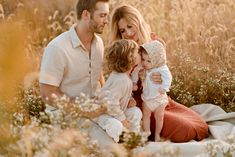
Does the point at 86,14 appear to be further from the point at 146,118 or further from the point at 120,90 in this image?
the point at 146,118

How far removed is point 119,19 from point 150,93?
2.37ft

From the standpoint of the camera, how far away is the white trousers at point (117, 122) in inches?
172

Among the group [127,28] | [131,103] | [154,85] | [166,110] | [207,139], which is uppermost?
[127,28]

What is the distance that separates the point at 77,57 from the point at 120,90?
22.0 inches

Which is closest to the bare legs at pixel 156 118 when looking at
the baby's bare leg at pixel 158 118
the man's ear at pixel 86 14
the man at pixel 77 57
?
the baby's bare leg at pixel 158 118

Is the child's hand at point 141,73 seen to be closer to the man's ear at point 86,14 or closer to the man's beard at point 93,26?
the man's beard at point 93,26

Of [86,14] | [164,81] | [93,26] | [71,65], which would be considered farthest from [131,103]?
[86,14]

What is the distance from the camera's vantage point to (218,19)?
7.75 m

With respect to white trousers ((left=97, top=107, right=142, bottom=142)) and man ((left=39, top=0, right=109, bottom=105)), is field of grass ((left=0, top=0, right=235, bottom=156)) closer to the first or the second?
man ((left=39, top=0, right=109, bottom=105))

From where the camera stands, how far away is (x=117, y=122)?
14.3 ft

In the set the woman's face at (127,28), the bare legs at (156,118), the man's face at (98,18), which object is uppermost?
the man's face at (98,18)

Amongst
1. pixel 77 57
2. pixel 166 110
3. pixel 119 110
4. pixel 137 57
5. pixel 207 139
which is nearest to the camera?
pixel 119 110

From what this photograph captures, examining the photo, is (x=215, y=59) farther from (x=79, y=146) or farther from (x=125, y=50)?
(x=79, y=146)

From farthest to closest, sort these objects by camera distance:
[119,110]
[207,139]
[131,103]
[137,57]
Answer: [207,139] → [137,57] → [131,103] → [119,110]
